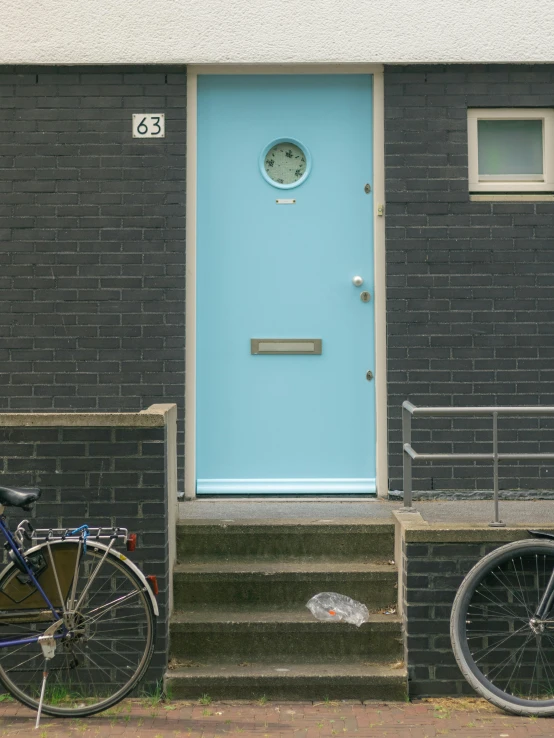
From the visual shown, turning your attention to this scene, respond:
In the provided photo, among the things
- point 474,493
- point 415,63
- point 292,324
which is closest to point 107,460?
point 292,324

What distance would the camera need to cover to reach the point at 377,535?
224 inches

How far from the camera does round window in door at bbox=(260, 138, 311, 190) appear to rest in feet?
22.5

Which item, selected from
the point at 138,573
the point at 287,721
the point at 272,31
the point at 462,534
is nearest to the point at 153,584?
the point at 138,573

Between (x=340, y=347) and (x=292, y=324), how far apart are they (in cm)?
35

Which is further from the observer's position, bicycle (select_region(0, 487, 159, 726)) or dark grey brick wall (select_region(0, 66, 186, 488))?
dark grey brick wall (select_region(0, 66, 186, 488))

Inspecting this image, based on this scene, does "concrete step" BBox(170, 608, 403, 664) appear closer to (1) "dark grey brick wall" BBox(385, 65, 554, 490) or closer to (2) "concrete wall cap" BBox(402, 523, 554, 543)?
(2) "concrete wall cap" BBox(402, 523, 554, 543)

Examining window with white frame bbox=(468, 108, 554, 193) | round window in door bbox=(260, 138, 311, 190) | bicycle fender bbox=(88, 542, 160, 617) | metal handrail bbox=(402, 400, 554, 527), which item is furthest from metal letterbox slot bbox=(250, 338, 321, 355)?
bicycle fender bbox=(88, 542, 160, 617)

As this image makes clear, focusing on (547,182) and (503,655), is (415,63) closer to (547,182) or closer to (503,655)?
(547,182)

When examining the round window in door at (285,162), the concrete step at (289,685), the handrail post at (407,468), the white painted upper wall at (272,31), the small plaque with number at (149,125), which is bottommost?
the concrete step at (289,685)

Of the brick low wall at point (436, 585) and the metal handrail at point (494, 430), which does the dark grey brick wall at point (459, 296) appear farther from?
the brick low wall at point (436, 585)

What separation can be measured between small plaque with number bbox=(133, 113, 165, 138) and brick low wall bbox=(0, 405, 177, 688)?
2.37 metres

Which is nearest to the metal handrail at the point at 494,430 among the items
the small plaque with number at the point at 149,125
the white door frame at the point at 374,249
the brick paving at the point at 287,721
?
the brick paving at the point at 287,721

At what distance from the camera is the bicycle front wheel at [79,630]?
4.83 metres

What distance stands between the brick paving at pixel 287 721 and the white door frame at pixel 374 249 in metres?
1.96
